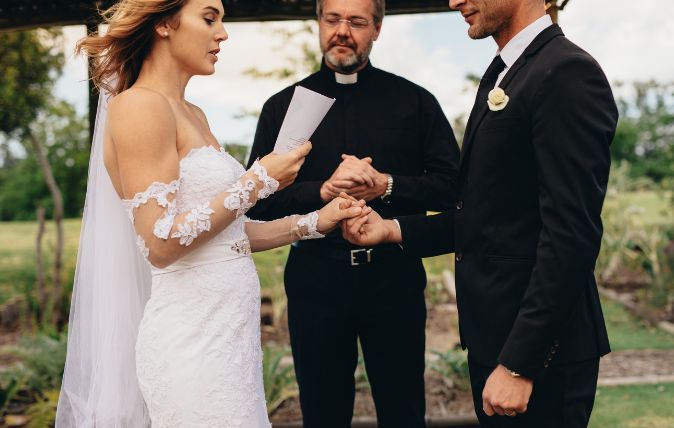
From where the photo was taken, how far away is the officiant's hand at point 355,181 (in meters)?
3.06

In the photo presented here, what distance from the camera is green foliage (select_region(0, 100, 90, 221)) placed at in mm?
8828

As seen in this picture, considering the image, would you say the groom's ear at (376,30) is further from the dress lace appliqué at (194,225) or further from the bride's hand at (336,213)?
the dress lace appliqué at (194,225)

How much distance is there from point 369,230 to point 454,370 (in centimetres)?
245

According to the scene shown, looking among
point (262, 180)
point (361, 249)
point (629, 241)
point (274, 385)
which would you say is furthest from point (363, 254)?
point (629, 241)

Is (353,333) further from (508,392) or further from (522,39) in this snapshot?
(522,39)

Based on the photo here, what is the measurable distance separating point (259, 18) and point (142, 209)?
2.64 metres

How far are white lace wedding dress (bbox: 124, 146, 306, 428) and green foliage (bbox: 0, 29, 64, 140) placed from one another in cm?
627

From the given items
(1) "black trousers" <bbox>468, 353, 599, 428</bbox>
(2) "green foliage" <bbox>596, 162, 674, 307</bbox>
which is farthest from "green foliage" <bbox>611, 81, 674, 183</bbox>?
(1) "black trousers" <bbox>468, 353, 599, 428</bbox>

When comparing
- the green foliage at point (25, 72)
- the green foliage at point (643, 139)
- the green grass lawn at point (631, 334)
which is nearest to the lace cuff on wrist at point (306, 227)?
the green grass lawn at point (631, 334)

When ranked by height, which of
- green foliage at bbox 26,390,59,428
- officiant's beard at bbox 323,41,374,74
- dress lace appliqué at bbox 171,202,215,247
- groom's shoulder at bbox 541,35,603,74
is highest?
officiant's beard at bbox 323,41,374,74

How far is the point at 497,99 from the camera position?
6.77ft

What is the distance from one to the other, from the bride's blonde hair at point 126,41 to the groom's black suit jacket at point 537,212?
1.09 metres

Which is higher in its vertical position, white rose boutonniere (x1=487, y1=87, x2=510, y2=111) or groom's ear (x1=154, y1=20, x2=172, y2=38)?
groom's ear (x1=154, y1=20, x2=172, y2=38)

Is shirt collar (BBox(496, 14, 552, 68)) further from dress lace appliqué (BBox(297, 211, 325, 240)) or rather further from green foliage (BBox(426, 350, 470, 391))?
green foliage (BBox(426, 350, 470, 391))
